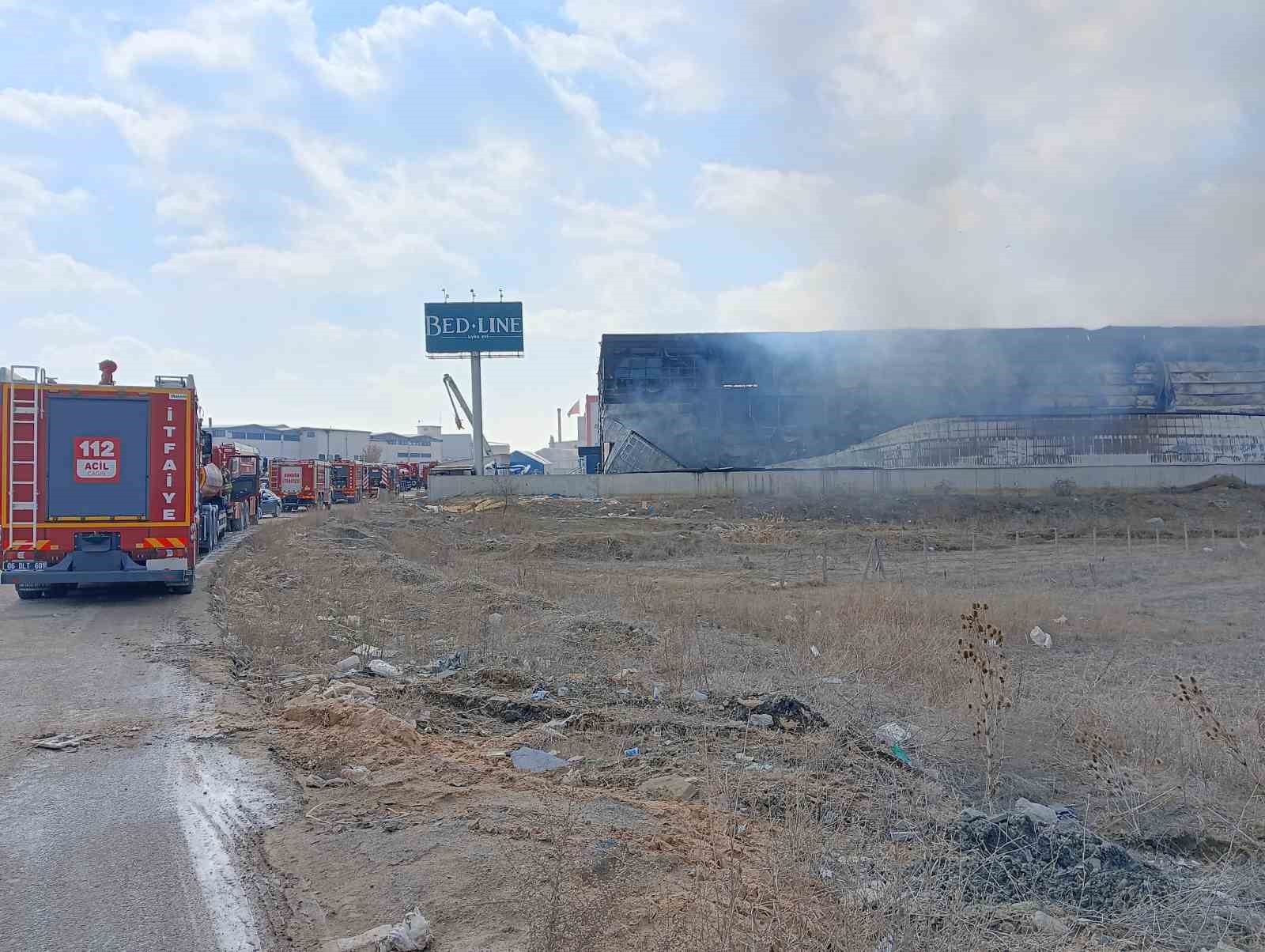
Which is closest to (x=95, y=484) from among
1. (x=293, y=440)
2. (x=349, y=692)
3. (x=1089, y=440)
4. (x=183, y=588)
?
(x=183, y=588)

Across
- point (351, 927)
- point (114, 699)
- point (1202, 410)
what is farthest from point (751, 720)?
point (1202, 410)

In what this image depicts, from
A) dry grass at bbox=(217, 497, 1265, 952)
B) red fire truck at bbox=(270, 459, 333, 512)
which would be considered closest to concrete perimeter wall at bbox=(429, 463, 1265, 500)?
red fire truck at bbox=(270, 459, 333, 512)

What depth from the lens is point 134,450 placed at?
13.8 meters

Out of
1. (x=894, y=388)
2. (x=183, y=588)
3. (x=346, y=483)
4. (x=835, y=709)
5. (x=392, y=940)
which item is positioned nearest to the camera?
(x=392, y=940)

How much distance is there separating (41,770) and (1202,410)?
2259 inches

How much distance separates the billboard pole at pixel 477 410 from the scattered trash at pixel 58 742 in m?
46.1

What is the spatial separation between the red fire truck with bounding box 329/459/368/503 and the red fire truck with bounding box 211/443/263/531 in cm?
1543

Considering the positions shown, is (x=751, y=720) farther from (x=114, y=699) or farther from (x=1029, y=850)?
(x=114, y=699)

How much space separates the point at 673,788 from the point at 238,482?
25291 mm

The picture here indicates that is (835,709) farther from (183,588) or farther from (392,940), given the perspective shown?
(183,588)

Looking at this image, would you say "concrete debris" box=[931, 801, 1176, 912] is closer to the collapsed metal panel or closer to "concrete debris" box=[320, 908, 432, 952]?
"concrete debris" box=[320, 908, 432, 952]

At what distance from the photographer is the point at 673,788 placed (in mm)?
5254

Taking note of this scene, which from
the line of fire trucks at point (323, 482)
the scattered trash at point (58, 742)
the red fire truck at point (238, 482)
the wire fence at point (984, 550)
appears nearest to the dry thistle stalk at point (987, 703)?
the scattered trash at point (58, 742)

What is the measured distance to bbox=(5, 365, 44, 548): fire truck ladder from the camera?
513 inches
